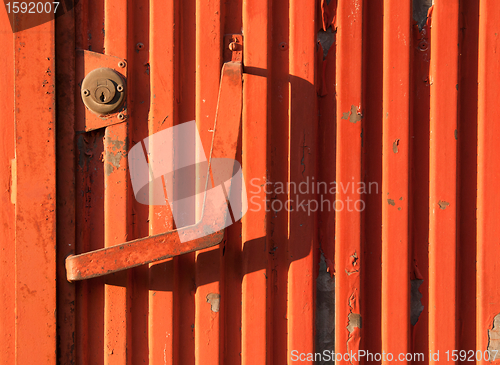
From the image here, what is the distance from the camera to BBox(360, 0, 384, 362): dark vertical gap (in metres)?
1.05

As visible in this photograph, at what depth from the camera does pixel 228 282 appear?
1.05 m

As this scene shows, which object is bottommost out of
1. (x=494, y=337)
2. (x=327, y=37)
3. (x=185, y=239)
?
(x=494, y=337)

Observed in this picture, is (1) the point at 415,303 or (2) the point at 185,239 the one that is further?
(1) the point at 415,303

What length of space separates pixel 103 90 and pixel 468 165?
1238 mm

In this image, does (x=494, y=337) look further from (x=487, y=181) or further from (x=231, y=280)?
(x=231, y=280)

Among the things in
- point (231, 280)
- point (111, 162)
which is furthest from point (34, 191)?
point (231, 280)

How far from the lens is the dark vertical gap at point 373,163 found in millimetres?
1048

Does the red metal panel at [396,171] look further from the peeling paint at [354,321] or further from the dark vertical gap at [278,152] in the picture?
the dark vertical gap at [278,152]

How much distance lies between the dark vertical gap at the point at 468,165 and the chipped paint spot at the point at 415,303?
0.13m

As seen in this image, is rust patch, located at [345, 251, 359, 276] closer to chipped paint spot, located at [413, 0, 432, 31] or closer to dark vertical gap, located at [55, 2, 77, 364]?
chipped paint spot, located at [413, 0, 432, 31]

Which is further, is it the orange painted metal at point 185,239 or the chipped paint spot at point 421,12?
the chipped paint spot at point 421,12

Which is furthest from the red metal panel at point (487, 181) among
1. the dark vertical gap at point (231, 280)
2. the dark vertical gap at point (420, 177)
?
the dark vertical gap at point (231, 280)

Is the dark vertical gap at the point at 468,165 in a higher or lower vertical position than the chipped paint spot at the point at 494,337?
higher

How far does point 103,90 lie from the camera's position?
1.02m
